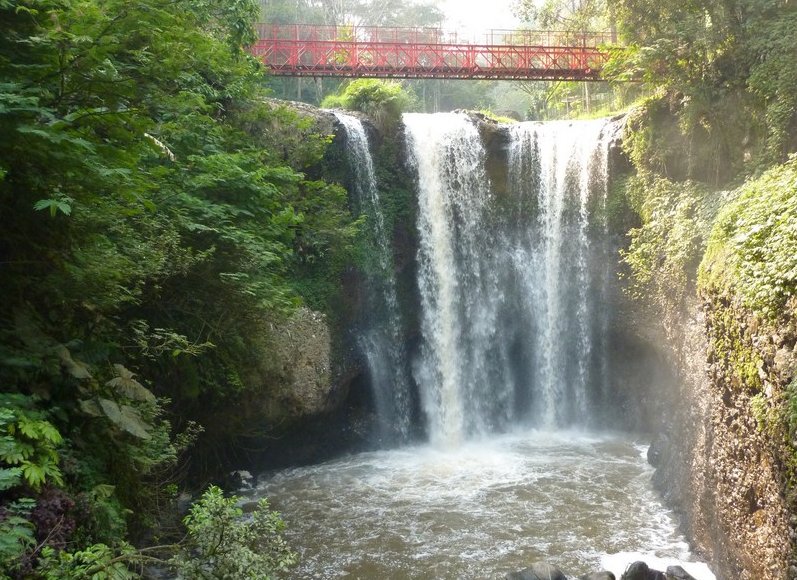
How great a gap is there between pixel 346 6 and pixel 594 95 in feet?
67.3

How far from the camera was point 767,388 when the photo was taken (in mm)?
7355

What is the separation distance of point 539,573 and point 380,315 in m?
8.54

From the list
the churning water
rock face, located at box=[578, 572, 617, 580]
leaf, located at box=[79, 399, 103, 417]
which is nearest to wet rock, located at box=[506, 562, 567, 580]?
rock face, located at box=[578, 572, 617, 580]

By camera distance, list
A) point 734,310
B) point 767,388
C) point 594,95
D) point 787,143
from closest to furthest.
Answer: point 767,388 < point 734,310 < point 787,143 < point 594,95

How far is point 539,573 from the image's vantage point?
333 inches

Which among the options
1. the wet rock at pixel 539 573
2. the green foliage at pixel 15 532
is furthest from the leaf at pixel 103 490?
the wet rock at pixel 539 573

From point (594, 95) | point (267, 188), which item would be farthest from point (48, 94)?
point (594, 95)

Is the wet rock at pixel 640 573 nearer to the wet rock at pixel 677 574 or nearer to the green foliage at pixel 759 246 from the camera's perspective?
the wet rock at pixel 677 574

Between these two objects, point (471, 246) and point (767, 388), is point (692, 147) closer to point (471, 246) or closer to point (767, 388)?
point (471, 246)

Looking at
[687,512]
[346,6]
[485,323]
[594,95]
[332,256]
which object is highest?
[346,6]

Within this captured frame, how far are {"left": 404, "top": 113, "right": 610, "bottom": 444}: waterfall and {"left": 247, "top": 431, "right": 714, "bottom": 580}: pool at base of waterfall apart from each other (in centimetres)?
182

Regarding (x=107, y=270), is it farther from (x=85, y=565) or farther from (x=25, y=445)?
(x=85, y=565)

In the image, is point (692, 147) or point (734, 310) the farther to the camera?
point (692, 147)

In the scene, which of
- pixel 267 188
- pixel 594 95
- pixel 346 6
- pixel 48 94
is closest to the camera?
pixel 48 94
